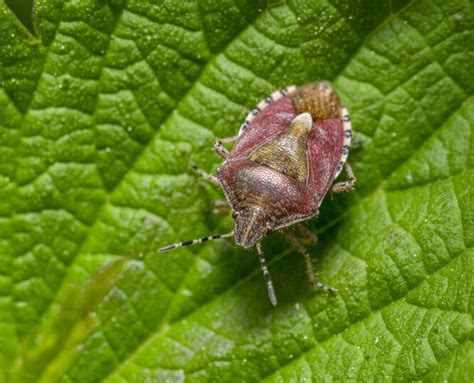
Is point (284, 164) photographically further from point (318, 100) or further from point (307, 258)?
point (307, 258)

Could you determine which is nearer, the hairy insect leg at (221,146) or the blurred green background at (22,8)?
the hairy insect leg at (221,146)

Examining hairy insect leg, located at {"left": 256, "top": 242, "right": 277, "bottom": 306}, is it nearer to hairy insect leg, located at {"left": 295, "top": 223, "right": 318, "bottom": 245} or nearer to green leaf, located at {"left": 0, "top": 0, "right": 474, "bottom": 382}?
green leaf, located at {"left": 0, "top": 0, "right": 474, "bottom": 382}

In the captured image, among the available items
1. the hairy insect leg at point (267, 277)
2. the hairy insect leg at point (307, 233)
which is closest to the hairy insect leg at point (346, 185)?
the hairy insect leg at point (307, 233)

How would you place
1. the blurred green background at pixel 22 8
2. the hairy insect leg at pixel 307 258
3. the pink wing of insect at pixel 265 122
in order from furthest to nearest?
the blurred green background at pixel 22 8, the pink wing of insect at pixel 265 122, the hairy insect leg at pixel 307 258

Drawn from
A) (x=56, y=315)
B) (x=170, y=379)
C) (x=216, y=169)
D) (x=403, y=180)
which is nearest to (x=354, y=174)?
(x=403, y=180)

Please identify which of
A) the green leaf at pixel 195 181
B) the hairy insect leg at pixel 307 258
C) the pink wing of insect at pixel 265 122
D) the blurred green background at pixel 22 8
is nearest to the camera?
the green leaf at pixel 195 181

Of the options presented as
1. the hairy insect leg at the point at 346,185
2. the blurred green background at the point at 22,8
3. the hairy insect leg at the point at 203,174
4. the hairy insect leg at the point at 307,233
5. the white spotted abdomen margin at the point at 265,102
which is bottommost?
the hairy insect leg at the point at 307,233

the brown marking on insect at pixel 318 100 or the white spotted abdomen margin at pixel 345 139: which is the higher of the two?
the brown marking on insect at pixel 318 100

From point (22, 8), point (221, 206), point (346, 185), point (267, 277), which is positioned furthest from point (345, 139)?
point (22, 8)

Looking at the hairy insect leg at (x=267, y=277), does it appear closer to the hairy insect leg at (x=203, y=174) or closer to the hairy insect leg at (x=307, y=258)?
the hairy insect leg at (x=307, y=258)
